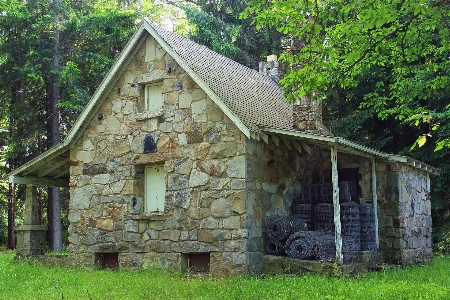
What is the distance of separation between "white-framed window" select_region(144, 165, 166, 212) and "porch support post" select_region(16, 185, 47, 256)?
366 cm

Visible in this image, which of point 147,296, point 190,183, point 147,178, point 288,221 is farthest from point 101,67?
point 147,296

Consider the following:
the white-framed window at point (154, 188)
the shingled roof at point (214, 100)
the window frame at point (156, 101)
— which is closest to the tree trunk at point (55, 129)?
the shingled roof at point (214, 100)

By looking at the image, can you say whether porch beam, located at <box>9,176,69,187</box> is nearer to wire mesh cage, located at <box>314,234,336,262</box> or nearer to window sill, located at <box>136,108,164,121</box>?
window sill, located at <box>136,108,164,121</box>

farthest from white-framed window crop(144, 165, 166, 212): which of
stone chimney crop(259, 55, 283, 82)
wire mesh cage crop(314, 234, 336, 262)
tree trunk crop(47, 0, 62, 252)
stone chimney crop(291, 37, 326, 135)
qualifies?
tree trunk crop(47, 0, 62, 252)

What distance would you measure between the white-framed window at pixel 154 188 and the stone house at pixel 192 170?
1.1 inches

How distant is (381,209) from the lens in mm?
13094

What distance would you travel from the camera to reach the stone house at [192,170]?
10852 mm

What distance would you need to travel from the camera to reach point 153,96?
12.5 metres

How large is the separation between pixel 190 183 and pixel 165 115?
66.7 inches

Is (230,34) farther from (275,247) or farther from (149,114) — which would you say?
(275,247)

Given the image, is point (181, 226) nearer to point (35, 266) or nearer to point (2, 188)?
point (35, 266)

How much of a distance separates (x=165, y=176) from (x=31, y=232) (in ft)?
15.0

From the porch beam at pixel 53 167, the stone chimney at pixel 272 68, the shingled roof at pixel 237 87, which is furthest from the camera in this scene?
the stone chimney at pixel 272 68

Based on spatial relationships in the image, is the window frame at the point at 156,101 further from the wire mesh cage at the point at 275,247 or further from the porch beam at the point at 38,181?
the porch beam at the point at 38,181
